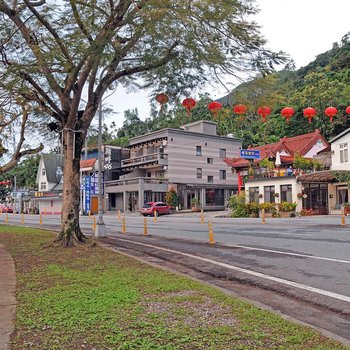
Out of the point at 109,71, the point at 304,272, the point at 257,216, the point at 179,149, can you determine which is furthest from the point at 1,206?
the point at 304,272

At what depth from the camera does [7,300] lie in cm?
657

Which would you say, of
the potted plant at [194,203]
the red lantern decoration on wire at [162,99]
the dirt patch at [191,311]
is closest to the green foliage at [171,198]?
the potted plant at [194,203]

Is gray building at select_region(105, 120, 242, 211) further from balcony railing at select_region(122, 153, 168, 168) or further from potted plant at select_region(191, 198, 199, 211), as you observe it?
potted plant at select_region(191, 198, 199, 211)

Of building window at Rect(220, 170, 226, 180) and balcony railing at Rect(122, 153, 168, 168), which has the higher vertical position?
balcony railing at Rect(122, 153, 168, 168)

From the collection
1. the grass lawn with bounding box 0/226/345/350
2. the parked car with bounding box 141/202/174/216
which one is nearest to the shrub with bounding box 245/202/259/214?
the parked car with bounding box 141/202/174/216

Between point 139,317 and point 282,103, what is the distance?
1055 cm

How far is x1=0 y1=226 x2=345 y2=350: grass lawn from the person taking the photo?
4.48 m

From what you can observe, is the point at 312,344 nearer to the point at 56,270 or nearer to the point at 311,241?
the point at 56,270

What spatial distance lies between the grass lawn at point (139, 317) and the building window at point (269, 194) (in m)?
31.5

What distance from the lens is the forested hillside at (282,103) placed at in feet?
41.5

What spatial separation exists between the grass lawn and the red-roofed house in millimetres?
30374

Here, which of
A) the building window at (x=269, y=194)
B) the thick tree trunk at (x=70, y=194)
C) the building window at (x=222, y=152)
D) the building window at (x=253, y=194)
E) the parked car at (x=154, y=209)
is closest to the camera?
the thick tree trunk at (x=70, y=194)

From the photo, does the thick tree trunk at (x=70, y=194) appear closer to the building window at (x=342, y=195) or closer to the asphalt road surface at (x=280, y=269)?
the asphalt road surface at (x=280, y=269)

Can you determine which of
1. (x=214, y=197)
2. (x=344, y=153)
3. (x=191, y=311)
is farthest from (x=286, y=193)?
(x=191, y=311)
